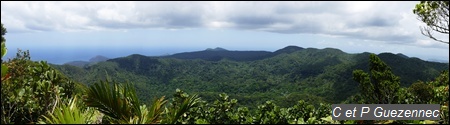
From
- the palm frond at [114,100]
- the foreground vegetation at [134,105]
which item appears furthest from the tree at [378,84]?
the palm frond at [114,100]

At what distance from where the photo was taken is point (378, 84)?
286 inches

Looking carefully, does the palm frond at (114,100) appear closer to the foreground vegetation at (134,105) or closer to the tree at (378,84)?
the foreground vegetation at (134,105)

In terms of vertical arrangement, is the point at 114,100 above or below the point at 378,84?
below

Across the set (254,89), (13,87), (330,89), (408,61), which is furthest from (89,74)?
(13,87)

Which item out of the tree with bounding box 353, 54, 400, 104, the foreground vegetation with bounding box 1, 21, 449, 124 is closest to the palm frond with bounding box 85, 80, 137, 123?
the foreground vegetation with bounding box 1, 21, 449, 124

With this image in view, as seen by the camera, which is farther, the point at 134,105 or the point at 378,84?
the point at 378,84

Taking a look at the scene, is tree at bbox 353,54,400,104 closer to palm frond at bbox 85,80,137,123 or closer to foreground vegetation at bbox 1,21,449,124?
foreground vegetation at bbox 1,21,449,124

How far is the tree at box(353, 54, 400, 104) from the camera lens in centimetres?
711

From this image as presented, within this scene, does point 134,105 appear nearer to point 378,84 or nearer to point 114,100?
point 114,100

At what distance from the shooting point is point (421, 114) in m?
5.97

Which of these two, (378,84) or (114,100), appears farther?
(378,84)

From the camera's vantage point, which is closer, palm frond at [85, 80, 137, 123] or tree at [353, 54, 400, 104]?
palm frond at [85, 80, 137, 123]

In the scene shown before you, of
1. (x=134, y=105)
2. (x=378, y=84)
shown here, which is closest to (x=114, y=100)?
(x=134, y=105)

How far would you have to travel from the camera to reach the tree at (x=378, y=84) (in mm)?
7109
